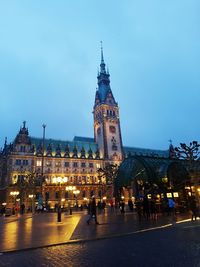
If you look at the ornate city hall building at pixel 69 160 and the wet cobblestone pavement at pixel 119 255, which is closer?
the wet cobblestone pavement at pixel 119 255

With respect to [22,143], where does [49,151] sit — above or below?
below

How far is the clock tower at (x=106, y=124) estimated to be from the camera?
348ft

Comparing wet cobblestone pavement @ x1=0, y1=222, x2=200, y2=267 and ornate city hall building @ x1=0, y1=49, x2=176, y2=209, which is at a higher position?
ornate city hall building @ x1=0, y1=49, x2=176, y2=209

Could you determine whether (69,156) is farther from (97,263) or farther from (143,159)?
(97,263)

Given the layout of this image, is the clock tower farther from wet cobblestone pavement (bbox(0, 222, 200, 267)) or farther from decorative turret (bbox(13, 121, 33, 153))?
wet cobblestone pavement (bbox(0, 222, 200, 267))

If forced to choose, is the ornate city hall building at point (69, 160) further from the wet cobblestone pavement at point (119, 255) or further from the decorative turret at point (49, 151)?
the wet cobblestone pavement at point (119, 255)

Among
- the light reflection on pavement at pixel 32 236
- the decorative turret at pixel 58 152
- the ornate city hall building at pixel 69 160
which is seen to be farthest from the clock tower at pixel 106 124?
the light reflection on pavement at pixel 32 236

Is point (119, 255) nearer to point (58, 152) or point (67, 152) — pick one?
point (58, 152)

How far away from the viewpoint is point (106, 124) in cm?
10931

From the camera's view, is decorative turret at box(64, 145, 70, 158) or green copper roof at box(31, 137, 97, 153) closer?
decorative turret at box(64, 145, 70, 158)

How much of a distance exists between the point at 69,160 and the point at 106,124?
25.4 m

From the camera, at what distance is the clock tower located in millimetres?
106019

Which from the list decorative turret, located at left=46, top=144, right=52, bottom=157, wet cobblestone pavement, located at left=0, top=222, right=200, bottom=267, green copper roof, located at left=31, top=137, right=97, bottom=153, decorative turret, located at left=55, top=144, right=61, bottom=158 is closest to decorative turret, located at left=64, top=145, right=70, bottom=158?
green copper roof, located at left=31, top=137, right=97, bottom=153

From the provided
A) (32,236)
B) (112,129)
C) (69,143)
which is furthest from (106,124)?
(32,236)
